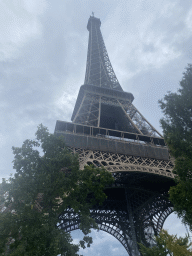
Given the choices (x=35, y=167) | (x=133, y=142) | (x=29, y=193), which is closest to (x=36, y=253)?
(x=29, y=193)

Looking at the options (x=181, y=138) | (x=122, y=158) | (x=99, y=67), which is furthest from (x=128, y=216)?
(x=99, y=67)

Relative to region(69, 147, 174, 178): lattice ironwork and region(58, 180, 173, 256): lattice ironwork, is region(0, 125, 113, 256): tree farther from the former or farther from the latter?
region(58, 180, 173, 256): lattice ironwork

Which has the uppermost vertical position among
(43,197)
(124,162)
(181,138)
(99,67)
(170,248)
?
(99,67)

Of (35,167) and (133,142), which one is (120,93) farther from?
(35,167)

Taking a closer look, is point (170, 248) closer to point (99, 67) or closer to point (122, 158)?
point (122, 158)

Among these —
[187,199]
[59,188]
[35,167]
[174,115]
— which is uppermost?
[174,115]

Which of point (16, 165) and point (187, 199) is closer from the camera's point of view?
point (187, 199)
